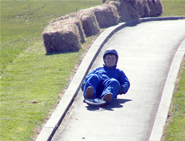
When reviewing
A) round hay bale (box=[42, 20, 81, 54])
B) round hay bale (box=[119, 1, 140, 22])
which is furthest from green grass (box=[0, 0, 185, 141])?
round hay bale (box=[119, 1, 140, 22])

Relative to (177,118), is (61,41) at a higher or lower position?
higher

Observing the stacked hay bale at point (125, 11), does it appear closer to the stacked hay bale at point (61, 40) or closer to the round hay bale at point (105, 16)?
the round hay bale at point (105, 16)

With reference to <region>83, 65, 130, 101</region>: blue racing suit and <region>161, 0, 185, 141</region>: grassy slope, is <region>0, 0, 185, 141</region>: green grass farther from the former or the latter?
<region>83, 65, 130, 101</region>: blue racing suit

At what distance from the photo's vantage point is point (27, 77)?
10820 mm

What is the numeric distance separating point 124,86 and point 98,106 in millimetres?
795

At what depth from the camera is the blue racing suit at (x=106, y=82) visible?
870 centimetres

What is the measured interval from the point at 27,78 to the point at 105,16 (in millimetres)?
7142

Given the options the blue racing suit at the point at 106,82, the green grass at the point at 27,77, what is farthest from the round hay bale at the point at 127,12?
the blue racing suit at the point at 106,82

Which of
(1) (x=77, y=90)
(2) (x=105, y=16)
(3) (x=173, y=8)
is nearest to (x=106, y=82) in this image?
(1) (x=77, y=90)

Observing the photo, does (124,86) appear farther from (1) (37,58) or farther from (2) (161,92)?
(1) (37,58)

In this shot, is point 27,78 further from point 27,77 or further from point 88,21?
point 88,21

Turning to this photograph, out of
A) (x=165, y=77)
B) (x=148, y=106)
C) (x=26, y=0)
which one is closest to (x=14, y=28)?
(x=26, y=0)

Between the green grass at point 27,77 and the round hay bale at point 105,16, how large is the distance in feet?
9.01

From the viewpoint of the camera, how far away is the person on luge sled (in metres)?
8.58
